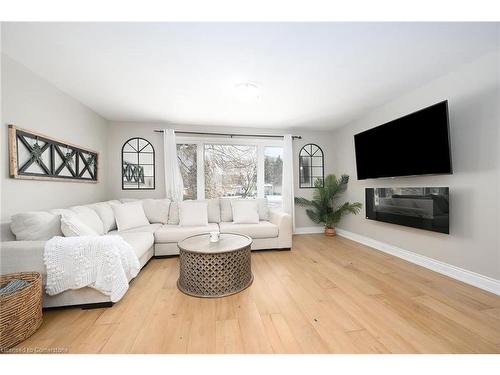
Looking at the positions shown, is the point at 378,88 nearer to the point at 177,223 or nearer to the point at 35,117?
the point at 177,223

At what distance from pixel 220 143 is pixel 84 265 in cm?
302

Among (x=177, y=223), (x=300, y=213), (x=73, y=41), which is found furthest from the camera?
(x=300, y=213)

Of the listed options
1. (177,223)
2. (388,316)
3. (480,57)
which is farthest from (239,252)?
(480,57)

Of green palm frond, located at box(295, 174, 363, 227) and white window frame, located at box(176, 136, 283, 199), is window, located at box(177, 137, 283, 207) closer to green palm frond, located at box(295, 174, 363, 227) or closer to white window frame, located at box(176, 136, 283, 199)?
white window frame, located at box(176, 136, 283, 199)

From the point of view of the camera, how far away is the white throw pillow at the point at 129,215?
112 inches

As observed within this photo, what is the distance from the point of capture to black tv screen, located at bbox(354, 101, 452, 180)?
2.15 metres

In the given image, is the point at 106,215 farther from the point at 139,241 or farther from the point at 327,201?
the point at 327,201

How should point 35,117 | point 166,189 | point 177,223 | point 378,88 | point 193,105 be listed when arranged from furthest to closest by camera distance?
point 166,189 < point 177,223 < point 193,105 < point 378,88 < point 35,117

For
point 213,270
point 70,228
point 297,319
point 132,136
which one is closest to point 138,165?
point 132,136

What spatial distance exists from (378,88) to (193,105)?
2552mm

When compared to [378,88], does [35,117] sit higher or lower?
lower

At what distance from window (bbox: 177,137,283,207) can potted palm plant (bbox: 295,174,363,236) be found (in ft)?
2.44
